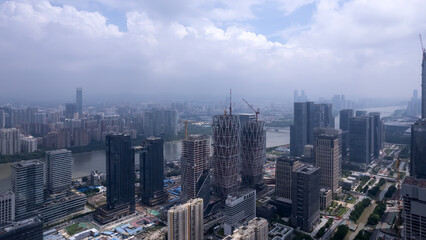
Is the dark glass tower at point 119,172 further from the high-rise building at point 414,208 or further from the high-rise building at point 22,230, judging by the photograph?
the high-rise building at point 414,208

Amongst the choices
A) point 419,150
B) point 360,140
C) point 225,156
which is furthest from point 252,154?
point 360,140

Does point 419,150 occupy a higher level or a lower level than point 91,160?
higher

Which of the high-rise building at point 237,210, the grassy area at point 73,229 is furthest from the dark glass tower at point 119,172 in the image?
the high-rise building at point 237,210

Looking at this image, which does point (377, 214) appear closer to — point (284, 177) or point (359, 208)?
point (359, 208)

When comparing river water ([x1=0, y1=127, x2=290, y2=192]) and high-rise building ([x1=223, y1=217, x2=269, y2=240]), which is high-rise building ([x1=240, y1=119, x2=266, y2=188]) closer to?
high-rise building ([x1=223, y1=217, x2=269, y2=240])

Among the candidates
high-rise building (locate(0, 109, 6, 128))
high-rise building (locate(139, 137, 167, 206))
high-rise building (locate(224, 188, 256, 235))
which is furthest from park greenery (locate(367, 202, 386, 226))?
high-rise building (locate(0, 109, 6, 128))

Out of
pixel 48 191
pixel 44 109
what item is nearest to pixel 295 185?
pixel 48 191
